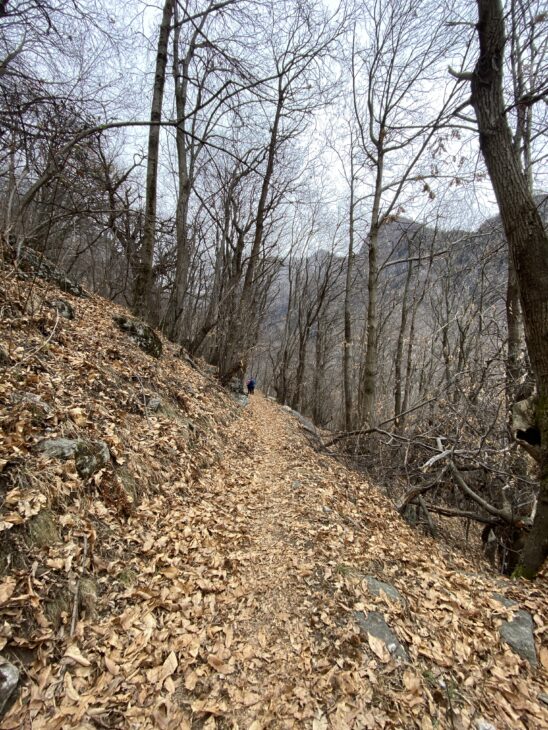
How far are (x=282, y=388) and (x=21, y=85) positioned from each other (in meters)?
18.6

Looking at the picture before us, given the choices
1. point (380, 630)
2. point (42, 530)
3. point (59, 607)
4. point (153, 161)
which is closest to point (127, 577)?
point (59, 607)

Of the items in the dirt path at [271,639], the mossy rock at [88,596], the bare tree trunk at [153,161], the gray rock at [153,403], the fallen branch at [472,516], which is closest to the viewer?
the dirt path at [271,639]

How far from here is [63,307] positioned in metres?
5.35

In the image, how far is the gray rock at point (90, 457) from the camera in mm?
2934

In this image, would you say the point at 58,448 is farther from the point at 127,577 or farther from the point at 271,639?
the point at 271,639

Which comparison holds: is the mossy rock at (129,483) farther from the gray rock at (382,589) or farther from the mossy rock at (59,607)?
the gray rock at (382,589)

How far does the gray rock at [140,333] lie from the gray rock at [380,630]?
19.5 ft

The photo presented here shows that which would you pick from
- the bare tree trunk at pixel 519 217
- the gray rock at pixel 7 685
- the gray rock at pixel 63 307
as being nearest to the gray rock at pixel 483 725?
the bare tree trunk at pixel 519 217

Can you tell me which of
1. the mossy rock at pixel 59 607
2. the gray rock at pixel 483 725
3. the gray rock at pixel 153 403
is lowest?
the gray rock at pixel 483 725

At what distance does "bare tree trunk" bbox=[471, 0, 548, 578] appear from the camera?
3174 mm

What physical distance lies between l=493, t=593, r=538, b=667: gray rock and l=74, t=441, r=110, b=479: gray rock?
12.5 feet

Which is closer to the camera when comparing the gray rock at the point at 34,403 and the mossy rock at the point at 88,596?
the mossy rock at the point at 88,596

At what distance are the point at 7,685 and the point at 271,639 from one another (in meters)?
1.61

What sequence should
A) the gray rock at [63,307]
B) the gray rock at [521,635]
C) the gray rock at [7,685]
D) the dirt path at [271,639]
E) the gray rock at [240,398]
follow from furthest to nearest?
1. the gray rock at [240,398]
2. the gray rock at [63,307]
3. the gray rock at [521,635]
4. the dirt path at [271,639]
5. the gray rock at [7,685]
